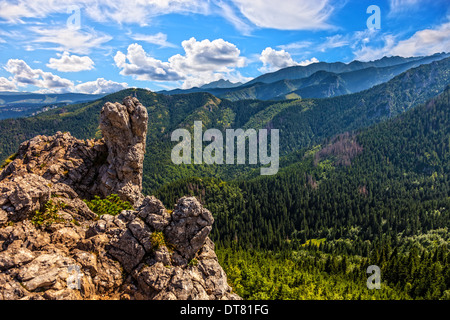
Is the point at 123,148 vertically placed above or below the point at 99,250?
above

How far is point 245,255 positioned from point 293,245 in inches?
3165

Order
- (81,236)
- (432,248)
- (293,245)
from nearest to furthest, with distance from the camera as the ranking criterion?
(81,236) → (432,248) → (293,245)

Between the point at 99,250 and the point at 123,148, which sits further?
the point at 123,148

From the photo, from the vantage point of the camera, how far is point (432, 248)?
504 feet

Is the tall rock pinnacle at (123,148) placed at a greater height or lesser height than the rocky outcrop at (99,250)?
greater

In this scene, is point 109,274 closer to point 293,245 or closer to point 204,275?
point 204,275

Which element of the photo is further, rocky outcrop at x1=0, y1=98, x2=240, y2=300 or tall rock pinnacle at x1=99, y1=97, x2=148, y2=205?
tall rock pinnacle at x1=99, y1=97, x2=148, y2=205

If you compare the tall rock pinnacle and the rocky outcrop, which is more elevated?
the tall rock pinnacle

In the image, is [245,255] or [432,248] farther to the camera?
[432,248]

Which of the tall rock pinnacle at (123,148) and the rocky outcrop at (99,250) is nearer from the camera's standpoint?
the rocky outcrop at (99,250)
